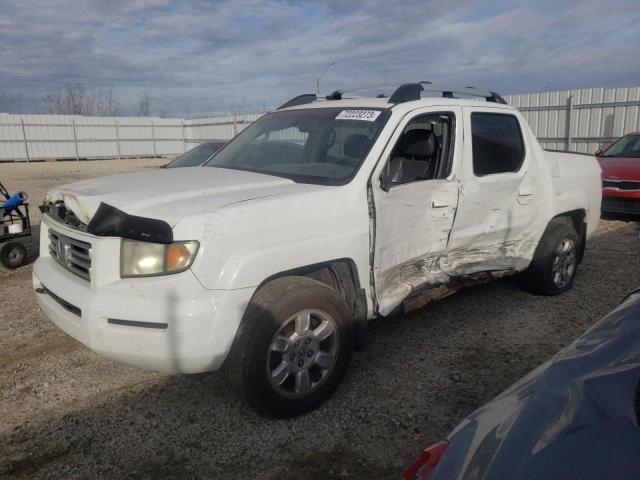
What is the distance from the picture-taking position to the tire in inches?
113

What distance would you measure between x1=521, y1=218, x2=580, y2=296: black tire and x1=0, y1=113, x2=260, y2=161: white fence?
76.1ft

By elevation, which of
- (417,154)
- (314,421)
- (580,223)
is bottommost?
(314,421)

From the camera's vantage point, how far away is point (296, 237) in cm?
305

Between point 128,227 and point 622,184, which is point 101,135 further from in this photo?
point 128,227

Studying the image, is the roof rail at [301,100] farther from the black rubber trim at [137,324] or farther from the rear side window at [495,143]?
the black rubber trim at [137,324]

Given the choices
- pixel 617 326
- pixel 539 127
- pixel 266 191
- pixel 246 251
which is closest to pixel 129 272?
pixel 246 251

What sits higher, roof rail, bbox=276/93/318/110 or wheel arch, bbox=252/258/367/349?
roof rail, bbox=276/93/318/110

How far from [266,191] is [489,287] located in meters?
3.38

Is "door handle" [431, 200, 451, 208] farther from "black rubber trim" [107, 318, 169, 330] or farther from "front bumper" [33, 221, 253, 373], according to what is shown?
"black rubber trim" [107, 318, 169, 330]

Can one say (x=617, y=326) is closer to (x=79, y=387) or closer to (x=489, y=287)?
(x=79, y=387)

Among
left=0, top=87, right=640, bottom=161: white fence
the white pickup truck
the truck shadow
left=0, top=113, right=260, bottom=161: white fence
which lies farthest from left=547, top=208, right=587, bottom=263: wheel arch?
left=0, top=113, right=260, bottom=161: white fence

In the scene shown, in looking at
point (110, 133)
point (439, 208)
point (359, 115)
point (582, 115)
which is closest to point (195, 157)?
point (359, 115)

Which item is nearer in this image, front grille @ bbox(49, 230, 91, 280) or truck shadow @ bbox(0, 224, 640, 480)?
truck shadow @ bbox(0, 224, 640, 480)

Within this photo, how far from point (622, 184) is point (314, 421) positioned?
866 centimetres
